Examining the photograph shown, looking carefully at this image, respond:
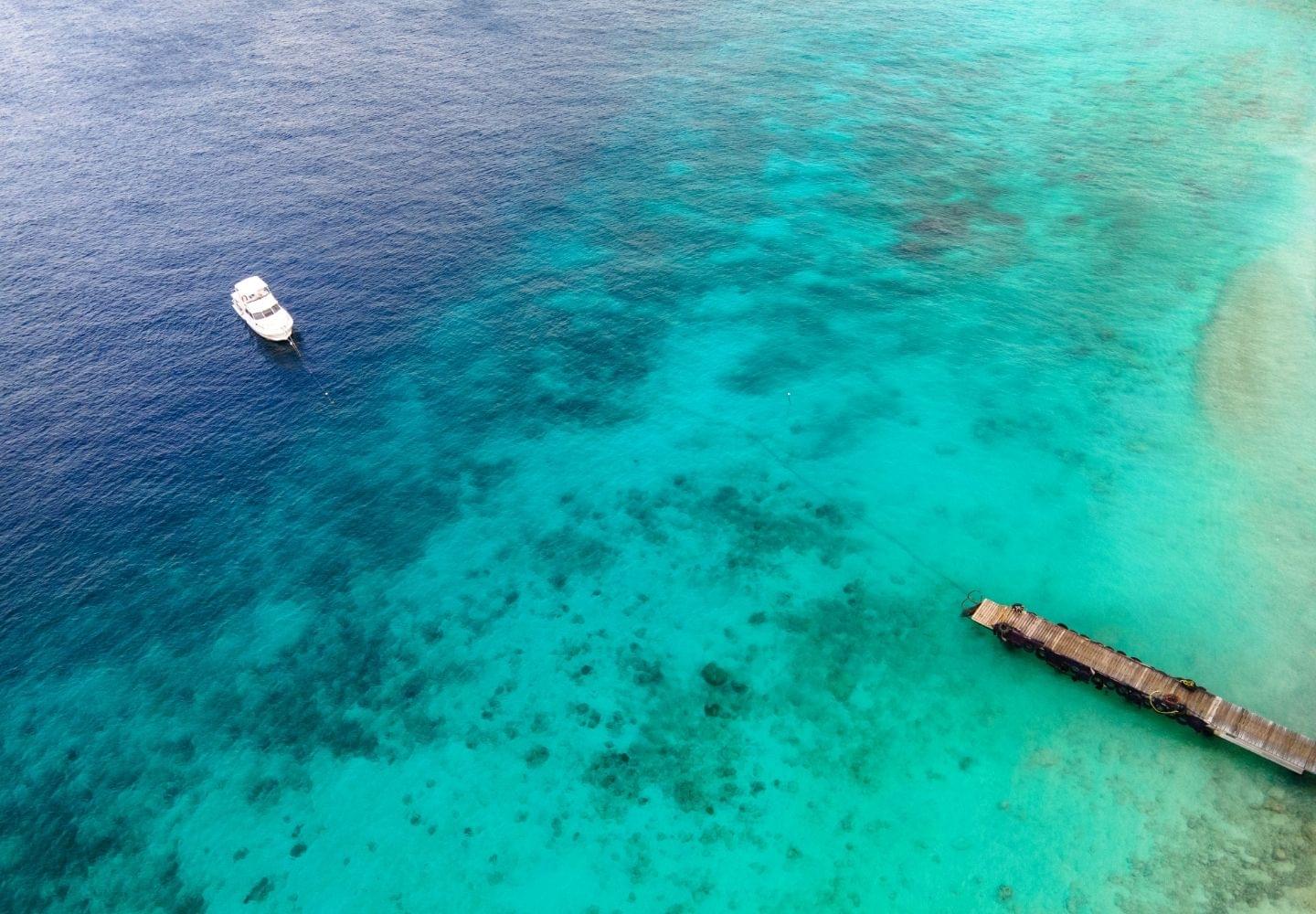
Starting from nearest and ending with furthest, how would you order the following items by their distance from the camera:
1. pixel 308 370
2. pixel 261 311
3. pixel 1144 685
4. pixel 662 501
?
pixel 1144 685, pixel 662 501, pixel 308 370, pixel 261 311

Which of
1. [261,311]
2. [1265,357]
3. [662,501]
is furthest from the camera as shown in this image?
[261,311]

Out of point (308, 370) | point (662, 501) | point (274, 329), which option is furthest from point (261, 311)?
point (662, 501)

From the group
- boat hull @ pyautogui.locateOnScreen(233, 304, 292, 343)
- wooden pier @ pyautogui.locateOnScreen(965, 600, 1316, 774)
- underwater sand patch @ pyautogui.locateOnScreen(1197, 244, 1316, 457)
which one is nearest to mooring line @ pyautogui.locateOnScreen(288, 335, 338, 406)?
boat hull @ pyautogui.locateOnScreen(233, 304, 292, 343)

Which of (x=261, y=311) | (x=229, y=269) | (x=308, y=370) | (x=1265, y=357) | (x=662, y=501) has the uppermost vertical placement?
(x=261, y=311)

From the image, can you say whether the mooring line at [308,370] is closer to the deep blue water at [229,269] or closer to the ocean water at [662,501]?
the deep blue water at [229,269]

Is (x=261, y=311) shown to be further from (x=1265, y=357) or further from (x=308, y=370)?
(x=1265, y=357)

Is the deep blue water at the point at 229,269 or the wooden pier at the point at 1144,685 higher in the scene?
the deep blue water at the point at 229,269

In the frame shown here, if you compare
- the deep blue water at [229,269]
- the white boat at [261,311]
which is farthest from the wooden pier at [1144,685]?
the white boat at [261,311]

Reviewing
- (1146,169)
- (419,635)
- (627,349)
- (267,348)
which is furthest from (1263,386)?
(267,348)
